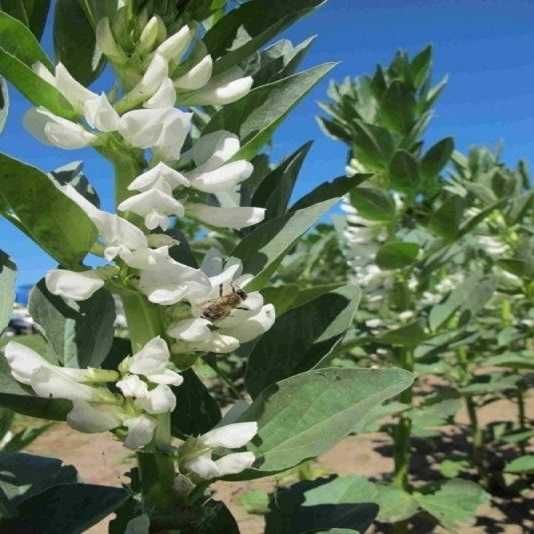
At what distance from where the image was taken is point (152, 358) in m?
0.95

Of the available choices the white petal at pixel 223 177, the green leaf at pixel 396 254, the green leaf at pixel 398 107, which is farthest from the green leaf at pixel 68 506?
the green leaf at pixel 398 107

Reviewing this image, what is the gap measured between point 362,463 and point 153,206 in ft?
12.8

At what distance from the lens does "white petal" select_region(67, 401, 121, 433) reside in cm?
94

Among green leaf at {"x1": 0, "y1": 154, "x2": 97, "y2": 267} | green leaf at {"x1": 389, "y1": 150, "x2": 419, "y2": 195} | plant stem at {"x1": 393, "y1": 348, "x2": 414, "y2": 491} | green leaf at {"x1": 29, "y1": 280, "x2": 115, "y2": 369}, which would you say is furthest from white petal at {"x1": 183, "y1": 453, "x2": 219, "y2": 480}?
plant stem at {"x1": 393, "y1": 348, "x2": 414, "y2": 491}

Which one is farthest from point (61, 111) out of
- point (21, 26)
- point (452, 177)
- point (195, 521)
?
point (452, 177)

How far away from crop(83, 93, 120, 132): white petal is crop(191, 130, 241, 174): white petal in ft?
0.44

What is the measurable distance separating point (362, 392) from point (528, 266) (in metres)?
2.30

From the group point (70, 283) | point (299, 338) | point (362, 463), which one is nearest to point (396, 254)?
point (299, 338)

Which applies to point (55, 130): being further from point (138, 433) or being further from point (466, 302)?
point (466, 302)

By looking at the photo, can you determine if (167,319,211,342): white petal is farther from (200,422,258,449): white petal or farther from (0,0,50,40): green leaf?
(0,0,50,40): green leaf

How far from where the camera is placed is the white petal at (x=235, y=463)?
97 cm

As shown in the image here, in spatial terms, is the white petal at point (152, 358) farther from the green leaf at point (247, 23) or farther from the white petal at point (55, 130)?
the green leaf at point (247, 23)

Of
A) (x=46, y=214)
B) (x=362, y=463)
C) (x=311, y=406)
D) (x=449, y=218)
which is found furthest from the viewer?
(x=362, y=463)

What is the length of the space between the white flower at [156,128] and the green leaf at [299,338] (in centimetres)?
37
